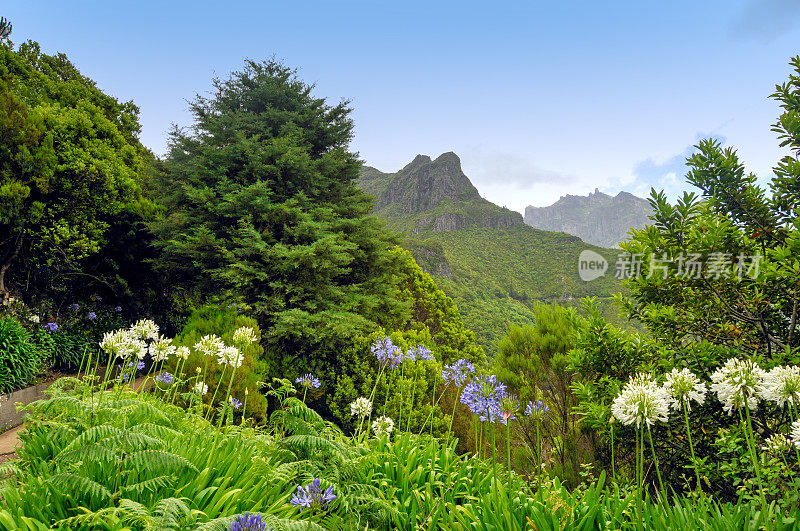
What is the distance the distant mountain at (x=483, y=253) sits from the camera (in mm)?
38750

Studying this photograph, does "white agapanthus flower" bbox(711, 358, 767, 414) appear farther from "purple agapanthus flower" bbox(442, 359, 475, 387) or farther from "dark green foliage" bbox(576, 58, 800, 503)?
"purple agapanthus flower" bbox(442, 359, 475, 387)

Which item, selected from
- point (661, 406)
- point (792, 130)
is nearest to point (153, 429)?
point (661, 406)

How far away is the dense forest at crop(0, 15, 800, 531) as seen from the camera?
219 centimetres

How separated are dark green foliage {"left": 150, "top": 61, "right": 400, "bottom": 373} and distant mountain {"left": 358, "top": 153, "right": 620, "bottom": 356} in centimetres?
1410

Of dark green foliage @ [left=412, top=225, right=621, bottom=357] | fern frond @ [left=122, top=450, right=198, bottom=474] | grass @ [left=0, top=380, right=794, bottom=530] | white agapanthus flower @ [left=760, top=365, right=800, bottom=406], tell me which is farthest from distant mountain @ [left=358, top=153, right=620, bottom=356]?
fern frond @ [left=122, top=450, right=198, bottom=474]

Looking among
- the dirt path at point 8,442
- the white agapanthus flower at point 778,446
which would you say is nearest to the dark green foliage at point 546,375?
the white agapanthus flower at point 778,446

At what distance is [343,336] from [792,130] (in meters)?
7.57

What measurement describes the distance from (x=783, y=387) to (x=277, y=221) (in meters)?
9.43

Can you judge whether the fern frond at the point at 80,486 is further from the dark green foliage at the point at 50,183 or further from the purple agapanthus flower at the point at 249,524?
the dark green foliage at the point at 50,183

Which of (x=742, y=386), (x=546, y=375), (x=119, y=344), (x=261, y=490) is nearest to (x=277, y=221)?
(x=119, y=344)

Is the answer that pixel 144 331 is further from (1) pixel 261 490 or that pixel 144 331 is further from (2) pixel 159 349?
(1) pixel 261 490

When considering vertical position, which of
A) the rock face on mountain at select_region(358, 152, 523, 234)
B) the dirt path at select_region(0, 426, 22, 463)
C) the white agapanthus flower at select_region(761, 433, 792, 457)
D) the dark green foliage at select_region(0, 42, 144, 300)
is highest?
the rock face on mountain at select_region(358, 152, 523, 234)

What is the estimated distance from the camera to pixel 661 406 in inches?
81.8

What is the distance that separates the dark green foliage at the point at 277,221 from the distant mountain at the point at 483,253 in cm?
1410
